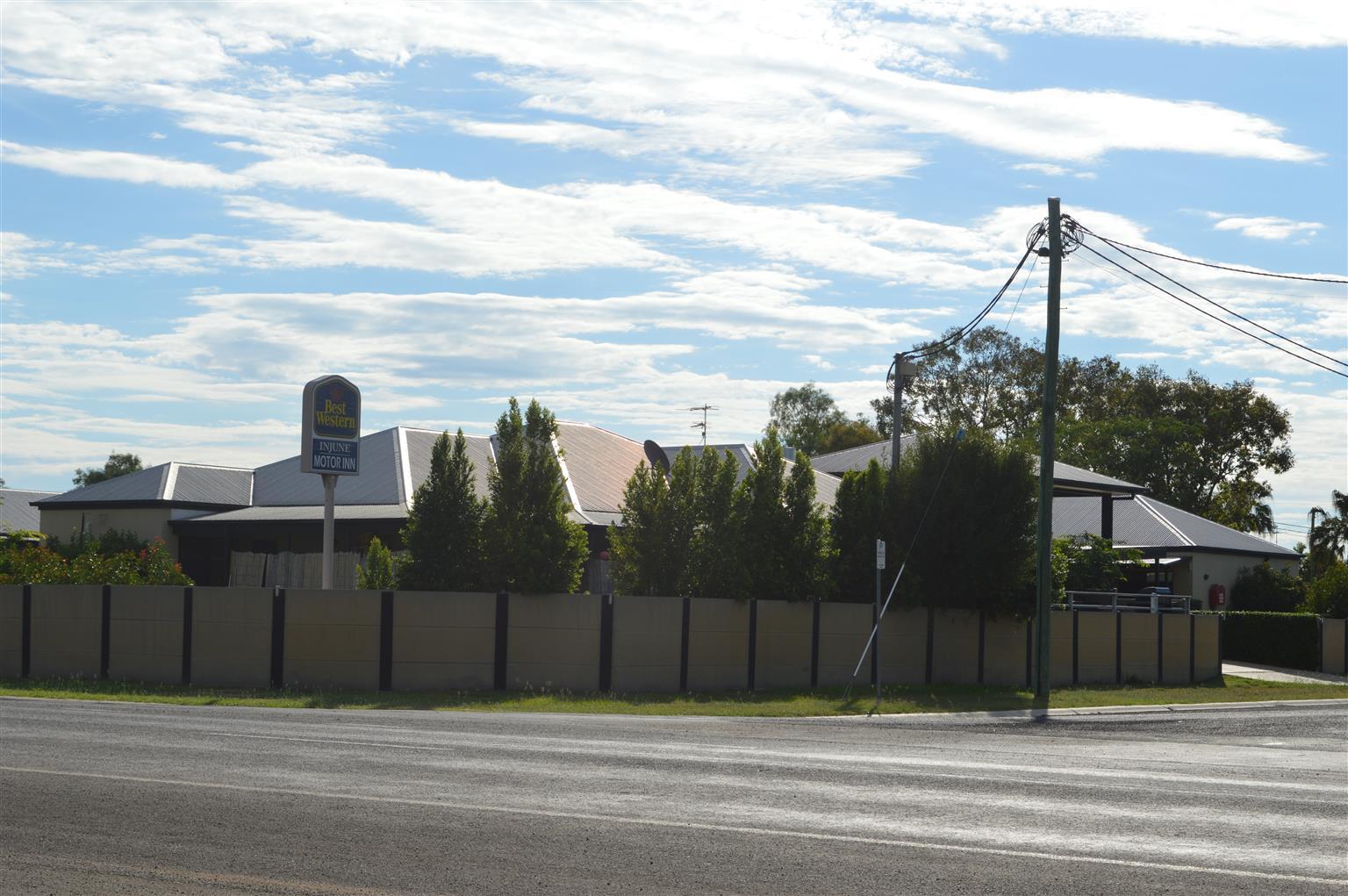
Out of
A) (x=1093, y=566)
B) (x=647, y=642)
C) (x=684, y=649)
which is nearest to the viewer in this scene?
(x=647, y=642)

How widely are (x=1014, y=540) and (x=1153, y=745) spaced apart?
12163 millimetres

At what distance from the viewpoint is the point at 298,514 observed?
39.3 metres

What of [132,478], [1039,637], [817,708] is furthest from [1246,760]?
[132,478]

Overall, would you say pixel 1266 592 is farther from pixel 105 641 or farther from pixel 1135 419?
pixel 105 641

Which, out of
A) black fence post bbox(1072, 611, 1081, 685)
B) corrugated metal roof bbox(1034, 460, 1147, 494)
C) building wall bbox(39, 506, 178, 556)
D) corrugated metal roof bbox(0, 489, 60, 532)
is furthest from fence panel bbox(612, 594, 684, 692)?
corrugated metal roof bbox(0, 489, 60, 532)

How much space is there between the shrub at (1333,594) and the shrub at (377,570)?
3233 cm

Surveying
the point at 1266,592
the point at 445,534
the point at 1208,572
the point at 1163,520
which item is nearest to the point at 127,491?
the point at 445,534

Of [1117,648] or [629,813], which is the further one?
[1117,648]

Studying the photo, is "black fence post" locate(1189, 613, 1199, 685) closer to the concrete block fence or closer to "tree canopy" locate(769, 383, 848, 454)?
the concrete block fence

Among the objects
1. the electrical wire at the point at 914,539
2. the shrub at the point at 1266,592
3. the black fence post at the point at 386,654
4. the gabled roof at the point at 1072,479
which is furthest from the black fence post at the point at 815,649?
the shrub at the point at 1266,592

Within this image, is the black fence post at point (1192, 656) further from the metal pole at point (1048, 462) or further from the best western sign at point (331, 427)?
the best western sign at point (331, 427)

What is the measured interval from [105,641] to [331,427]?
19.4ft

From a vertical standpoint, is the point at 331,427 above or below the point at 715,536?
above

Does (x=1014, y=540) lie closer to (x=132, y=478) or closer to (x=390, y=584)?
(x=390, y=584)
